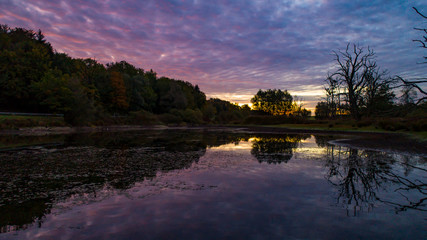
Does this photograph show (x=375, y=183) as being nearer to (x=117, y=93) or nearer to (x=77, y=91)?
(x=77, y=91)

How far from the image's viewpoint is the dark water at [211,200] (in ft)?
18.9

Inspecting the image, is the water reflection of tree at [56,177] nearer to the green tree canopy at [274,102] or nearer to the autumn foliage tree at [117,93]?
the autumn foliage tree at [117,93]

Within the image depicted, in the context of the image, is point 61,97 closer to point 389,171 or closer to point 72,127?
point 72,127

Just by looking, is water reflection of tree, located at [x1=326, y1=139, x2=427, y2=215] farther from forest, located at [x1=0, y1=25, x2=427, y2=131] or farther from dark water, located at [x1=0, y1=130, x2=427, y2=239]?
forest, located at [x1=0, y1=25, x2=427, y2=131]

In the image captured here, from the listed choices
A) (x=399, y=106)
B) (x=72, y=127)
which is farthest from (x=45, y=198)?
(x=72, y=127)

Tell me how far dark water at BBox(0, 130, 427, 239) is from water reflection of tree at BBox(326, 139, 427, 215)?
4 cm

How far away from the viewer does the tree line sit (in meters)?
57.5

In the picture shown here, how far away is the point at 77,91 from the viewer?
57.5m

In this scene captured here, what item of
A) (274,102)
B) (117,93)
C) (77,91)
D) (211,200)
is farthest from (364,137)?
(274,102)

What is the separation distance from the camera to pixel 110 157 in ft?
52.9

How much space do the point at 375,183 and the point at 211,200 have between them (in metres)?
6.88

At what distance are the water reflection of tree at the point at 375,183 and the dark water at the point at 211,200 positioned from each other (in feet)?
0.12

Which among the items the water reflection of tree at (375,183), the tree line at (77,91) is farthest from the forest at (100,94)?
the water reflection of tree at (375,183)

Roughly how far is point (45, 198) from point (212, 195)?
5518 mm
